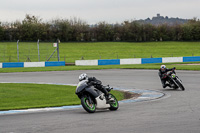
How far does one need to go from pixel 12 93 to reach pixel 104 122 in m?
8.18

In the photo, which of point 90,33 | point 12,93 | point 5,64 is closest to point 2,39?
point 90,33

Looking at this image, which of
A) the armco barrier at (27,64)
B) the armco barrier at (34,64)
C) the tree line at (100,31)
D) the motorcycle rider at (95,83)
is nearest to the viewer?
the motorcycle rider at (95,83)

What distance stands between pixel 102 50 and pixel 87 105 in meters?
54.4

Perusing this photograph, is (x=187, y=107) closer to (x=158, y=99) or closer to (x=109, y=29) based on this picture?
(x=158, y=99)

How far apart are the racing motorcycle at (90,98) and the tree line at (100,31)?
60.0 meters

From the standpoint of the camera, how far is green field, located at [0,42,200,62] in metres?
49.2

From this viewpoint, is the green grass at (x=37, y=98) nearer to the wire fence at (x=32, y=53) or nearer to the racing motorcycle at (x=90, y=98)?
the racing motorcycle at (x=90, y=98)

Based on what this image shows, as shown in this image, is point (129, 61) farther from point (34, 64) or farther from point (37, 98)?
point (37, 98)

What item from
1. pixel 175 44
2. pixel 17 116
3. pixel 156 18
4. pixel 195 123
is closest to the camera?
pixel 195 123

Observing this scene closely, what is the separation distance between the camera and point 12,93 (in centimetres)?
1623

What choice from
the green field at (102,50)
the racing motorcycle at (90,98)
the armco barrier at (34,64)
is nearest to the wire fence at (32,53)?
the green field at (102,50)

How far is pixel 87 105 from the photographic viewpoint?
1083 centimetres

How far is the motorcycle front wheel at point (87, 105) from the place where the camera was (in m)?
10.7

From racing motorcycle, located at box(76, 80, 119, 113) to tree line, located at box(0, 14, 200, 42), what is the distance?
5999 centimetres
